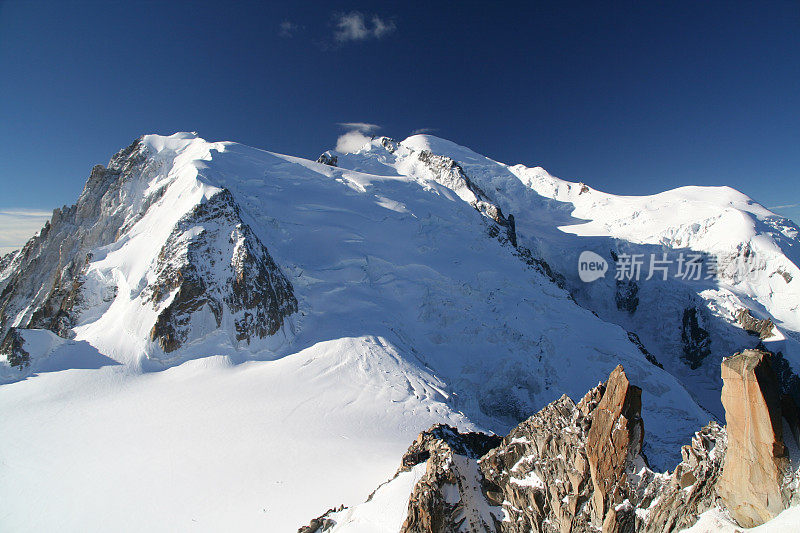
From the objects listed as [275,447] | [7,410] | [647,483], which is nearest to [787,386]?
[647,483]

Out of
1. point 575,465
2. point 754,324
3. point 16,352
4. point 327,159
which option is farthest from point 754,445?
point 327,159

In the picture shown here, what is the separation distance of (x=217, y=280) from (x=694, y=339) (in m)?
75.2

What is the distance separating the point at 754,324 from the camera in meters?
57.4

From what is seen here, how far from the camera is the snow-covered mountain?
1834cm

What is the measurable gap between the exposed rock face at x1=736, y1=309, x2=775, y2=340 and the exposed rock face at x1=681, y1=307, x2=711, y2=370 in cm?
529

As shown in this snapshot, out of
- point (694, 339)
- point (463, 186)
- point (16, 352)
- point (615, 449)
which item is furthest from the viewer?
point (463, 186)

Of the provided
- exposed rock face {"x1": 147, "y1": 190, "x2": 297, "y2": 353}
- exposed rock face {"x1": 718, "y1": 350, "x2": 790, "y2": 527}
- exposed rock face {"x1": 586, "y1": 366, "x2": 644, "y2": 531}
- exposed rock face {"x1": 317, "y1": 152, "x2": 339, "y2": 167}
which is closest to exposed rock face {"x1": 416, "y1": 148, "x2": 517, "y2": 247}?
exposed rock face {"x1": 317, "y1": 152, "x2": 339, "y2": 167}

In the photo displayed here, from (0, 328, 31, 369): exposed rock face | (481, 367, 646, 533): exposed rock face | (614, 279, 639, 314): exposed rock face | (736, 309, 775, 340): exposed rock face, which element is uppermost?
(614, 279, 639, 314): exposed rock face

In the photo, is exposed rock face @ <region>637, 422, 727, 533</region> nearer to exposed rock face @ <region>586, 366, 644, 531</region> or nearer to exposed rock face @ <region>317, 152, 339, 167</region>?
exposed rock face @ <region>586, 366, 644, 531</region>

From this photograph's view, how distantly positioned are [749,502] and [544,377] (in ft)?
102

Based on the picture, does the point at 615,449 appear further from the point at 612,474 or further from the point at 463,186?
the point at 463,186

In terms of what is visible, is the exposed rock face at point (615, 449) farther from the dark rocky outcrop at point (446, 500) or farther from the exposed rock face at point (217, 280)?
the exposed rock face at point (217, 280)

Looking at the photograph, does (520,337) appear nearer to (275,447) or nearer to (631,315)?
(275,447)

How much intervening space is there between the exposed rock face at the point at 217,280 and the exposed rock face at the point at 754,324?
70625 millimetres
